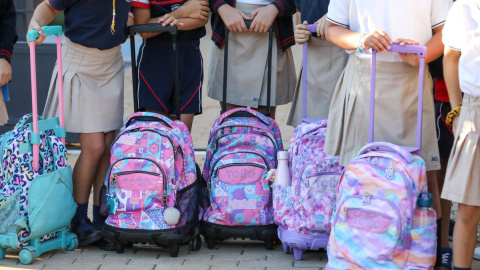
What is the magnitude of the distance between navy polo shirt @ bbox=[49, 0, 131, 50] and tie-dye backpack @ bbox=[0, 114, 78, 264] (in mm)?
512

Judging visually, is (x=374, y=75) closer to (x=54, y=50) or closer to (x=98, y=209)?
(x=98, y=209)

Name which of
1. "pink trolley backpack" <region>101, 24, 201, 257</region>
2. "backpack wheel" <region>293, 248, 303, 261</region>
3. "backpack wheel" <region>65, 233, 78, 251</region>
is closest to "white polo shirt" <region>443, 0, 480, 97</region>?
"backpack wheel" <region>293, 248, 303, 261</region>

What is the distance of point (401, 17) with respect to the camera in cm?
380

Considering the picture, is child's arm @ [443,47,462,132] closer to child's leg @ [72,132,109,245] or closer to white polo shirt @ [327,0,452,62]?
white polo shirt @ [327,0,452,62]

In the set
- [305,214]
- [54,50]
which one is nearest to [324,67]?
[305,214]

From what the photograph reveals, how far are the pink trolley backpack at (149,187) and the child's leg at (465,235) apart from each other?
1416 mm

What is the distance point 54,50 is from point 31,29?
2343mm

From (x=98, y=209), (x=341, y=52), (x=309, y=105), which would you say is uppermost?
(x=341, y=52)

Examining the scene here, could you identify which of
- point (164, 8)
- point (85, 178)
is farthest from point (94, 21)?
point (85, 178)

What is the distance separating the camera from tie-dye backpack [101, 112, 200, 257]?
14.3 feet

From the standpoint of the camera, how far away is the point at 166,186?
4.38 meters

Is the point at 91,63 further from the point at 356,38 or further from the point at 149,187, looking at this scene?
the point at 356,38

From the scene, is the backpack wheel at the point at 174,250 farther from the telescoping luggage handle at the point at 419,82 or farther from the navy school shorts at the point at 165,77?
the telescoping luggage handle at the point at 419,82

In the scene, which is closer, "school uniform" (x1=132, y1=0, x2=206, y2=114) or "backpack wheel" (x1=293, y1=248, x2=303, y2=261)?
"backpack wheel" (x1=293, y1=248, x2=303, y2=261)
